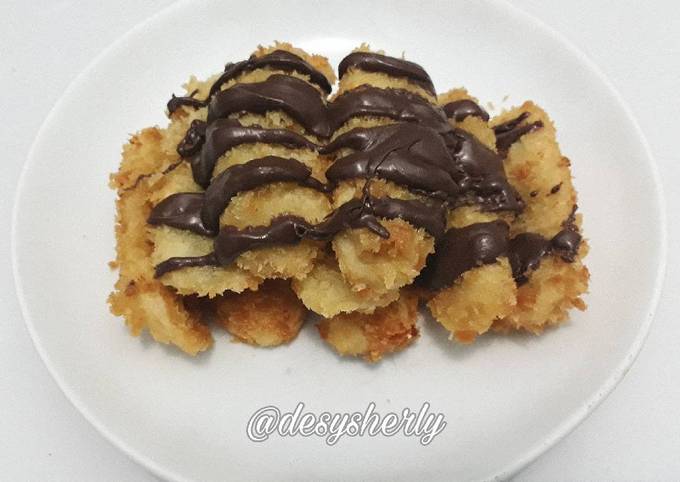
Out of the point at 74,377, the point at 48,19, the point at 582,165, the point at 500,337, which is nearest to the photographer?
the point at 74,377

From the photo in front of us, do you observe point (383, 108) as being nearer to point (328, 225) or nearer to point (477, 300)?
point (328, 225)

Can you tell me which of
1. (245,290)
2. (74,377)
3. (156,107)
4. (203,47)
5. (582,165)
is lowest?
(74,377)

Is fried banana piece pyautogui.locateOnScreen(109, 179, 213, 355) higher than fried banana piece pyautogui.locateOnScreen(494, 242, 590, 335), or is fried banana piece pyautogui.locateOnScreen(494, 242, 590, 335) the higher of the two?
fried banana piece pyautogui.locateOnScreen(494, 242, 590, 335)

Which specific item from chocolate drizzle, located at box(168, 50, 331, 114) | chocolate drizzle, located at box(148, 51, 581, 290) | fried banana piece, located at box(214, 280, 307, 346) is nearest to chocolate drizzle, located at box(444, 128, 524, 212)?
chocolate drizzle, located at box(148, 51, 581, 290)

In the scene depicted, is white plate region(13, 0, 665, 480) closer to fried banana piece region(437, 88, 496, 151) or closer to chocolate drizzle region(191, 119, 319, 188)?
fried banana piece region(437, 88, 496, 151)

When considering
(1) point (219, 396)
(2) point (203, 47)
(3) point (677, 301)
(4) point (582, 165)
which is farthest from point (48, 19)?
(3) point (677, 301)

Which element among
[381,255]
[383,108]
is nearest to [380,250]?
[381,255]

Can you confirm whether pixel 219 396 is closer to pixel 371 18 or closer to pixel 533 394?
pixel 533 394
